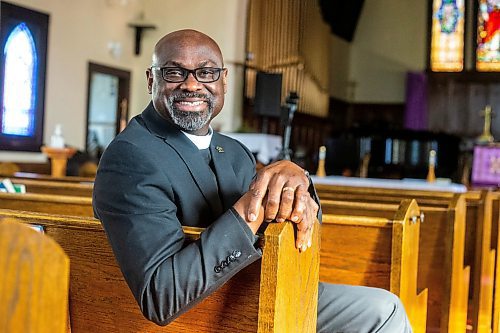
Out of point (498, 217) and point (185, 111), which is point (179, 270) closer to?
point (185, 111)

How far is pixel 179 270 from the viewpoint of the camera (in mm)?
1432

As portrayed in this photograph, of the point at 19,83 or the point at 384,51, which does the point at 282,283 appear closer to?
the point at 19,83

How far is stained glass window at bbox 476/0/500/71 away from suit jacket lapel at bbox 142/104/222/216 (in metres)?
12.9

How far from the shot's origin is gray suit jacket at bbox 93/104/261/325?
1431 millimetres

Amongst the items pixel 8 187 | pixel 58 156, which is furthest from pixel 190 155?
pixel 58 156

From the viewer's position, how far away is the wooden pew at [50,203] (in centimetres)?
305

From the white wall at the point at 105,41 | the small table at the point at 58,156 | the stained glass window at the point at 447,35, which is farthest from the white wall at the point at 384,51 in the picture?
the small table at the point at 58,156

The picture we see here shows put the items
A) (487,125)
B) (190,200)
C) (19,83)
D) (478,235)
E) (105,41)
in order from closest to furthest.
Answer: (190,200) → (478,235) → (19,83) → (105,41) → (487,125)

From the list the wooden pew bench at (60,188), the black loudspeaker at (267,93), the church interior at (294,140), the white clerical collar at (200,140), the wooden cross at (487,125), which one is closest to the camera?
the church interior at (294,140)

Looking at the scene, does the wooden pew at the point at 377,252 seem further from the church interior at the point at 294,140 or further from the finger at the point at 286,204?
the finger at the point at 286,204

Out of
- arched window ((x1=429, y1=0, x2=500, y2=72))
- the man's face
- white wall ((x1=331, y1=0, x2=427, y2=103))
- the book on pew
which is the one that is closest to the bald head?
the man's face

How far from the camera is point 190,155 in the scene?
68.4 inches

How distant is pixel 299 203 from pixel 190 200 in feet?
1.03

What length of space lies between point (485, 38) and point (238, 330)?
43.9ft
